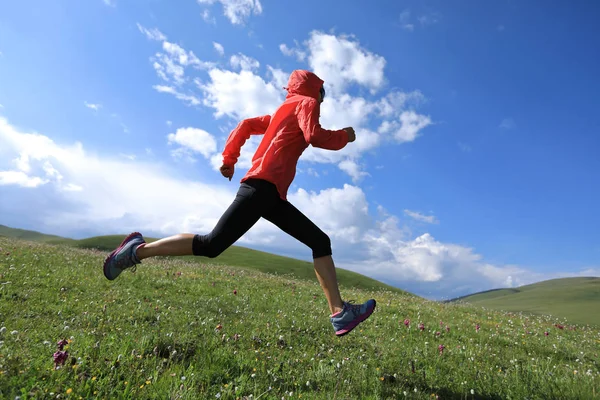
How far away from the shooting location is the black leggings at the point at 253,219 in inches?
198

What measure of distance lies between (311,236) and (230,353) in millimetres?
1943

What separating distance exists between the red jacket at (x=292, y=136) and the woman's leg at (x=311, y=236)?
0.32 m

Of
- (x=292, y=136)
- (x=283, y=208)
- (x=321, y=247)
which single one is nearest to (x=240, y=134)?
(x=292, y=136)

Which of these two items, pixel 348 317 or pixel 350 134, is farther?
pixel 350 134

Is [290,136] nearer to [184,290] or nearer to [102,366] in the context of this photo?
[102,366]

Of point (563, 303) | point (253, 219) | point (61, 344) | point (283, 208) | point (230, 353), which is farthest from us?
point (563, 303)

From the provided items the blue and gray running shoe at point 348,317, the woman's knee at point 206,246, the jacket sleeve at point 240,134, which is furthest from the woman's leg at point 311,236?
the jacket sleeve at point 240,134

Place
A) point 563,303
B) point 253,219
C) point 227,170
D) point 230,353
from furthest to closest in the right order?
point 563,303 < point 227,170 < point 253,219 < point 230,353

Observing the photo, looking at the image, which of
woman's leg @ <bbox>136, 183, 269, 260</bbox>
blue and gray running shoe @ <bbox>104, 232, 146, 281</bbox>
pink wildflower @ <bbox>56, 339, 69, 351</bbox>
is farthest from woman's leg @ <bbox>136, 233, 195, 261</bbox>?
pink wildflower @ <bbox>56, 339, 69, 351</bbox>

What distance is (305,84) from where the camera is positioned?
19.5 ft

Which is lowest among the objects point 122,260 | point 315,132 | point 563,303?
point 122,260

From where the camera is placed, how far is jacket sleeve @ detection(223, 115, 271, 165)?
6191 mm

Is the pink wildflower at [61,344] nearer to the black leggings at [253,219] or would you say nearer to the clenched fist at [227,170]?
the black leggings at [253,219]

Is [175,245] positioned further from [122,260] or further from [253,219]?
[253,219]
